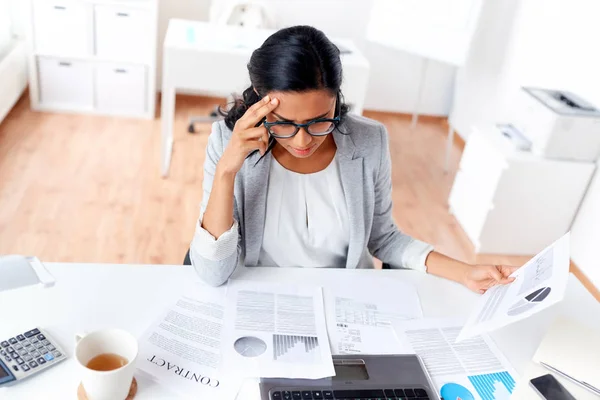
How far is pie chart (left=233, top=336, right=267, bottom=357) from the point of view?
103 cm

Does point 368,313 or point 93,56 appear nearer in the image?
point 368,313

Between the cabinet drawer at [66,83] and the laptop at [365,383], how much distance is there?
3.14m

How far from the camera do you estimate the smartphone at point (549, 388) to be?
95 centimetres

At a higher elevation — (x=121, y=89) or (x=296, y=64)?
(x=296, y=64)

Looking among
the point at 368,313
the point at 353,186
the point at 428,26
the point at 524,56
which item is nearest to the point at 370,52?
the point at 428,26

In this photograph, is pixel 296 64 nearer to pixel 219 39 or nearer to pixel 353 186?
pixel 353 186

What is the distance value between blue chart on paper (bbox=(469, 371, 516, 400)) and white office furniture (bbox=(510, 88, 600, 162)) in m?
1.86

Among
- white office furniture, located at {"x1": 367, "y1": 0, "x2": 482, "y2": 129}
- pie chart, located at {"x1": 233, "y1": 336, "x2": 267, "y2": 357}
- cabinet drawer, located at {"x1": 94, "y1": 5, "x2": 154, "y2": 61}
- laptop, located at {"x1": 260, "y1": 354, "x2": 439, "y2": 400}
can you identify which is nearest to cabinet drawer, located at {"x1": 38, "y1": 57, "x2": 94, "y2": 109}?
cabinet drawer, located at {"x1": 94, "y1": 5, "x2": 154, "y2": 61}

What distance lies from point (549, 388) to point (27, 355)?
84 centimetres

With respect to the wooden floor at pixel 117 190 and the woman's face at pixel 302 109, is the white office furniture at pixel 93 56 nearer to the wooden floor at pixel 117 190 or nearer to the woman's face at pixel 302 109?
the wooden floor at pixel 117 190

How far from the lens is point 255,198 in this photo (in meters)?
1.32

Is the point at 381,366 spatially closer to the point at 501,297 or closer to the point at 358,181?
the point at 501,297

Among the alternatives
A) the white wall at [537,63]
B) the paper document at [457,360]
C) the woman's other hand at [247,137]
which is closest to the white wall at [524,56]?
the white wall at [537,63]

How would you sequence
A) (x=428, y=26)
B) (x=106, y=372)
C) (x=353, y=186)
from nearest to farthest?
(x=106, y=372)
(x=353, y=186)
(x=428, y=26)
